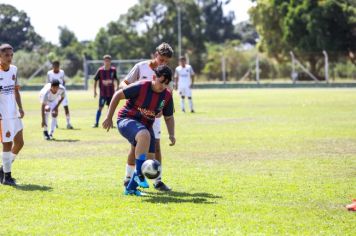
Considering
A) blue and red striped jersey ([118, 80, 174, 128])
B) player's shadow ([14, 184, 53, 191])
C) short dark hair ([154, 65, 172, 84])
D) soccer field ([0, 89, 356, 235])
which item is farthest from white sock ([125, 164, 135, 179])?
short dark hair ([154, 65, 172, 84])

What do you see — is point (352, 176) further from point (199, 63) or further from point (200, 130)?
point (199, 63)

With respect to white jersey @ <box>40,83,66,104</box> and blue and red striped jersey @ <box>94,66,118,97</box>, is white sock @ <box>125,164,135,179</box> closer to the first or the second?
white jersey @ <box>40,83,66,104</box>

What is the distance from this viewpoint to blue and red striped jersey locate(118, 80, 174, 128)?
32.0 ft

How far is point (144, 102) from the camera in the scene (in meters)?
9.85

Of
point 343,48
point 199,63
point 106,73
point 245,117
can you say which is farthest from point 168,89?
point 199,63

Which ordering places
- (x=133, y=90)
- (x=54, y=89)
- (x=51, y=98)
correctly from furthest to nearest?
(x=51, y=98) → (x=54, y=89) → (x=133, y=90)

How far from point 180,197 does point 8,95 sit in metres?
3.43

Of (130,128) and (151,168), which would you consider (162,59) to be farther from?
(151,168)

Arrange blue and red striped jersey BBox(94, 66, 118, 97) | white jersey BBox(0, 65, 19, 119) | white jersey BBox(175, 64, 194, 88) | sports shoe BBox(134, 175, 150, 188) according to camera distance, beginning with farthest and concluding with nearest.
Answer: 1. white jersey BBox(175, 64, 194, 88)
2. blue and red striped jersey BBox(94, 66, 118, 97)
3. white jersey BBox(0, 65, 19, 119)
4. sports shoe BBox(134, 175, 150, 188)

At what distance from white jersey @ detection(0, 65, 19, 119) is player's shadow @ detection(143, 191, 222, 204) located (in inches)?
109

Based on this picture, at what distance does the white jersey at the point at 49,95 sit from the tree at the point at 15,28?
44478mm

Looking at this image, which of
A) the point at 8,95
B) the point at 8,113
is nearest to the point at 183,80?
the point at 8,95

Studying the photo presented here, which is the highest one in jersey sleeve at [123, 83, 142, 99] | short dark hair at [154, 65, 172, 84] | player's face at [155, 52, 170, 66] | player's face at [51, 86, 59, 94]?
player's face at [155, 52, 170, 66]

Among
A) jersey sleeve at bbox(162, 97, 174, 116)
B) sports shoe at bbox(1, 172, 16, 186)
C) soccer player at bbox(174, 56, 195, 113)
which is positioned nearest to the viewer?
jersey sleeve at bbox(162, 97, 174, 116)
